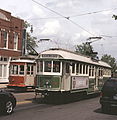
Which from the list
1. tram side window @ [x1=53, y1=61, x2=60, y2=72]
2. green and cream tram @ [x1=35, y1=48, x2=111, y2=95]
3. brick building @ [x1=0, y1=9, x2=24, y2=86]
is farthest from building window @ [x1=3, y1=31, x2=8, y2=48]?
tram side window @ [x1=53, y1=61, x2=60, y2=72]

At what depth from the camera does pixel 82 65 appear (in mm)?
20250

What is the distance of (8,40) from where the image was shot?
3784 cm

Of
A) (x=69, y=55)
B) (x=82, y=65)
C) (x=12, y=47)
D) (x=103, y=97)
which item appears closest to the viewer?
(x=103, y=97)

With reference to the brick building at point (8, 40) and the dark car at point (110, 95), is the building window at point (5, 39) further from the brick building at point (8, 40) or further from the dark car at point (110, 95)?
the dark car at point (110, 95)

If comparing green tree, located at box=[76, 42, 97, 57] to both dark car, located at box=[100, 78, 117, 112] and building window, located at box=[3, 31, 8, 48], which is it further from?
dark car, located at box=[100, 78, 117, 112]

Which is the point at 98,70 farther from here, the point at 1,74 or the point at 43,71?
the point at 1,74

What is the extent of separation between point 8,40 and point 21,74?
11.8 m

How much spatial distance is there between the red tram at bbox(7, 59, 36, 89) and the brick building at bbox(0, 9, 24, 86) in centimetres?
915

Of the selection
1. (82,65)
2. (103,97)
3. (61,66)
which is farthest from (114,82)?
(82,65)

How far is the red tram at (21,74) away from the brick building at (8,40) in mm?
9150

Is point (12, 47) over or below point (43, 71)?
over

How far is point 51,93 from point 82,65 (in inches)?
154

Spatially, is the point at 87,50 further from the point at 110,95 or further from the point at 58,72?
the point at 110,95

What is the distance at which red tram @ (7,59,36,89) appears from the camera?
26859 mm
